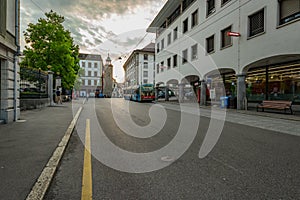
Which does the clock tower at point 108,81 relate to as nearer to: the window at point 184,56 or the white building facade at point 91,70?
the white building facade at point 91,70

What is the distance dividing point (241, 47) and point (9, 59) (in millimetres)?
15188

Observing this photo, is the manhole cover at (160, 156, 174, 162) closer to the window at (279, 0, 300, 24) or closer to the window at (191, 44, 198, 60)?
the window at (279, 0, 300, 24)

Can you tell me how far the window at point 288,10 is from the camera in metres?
12.0

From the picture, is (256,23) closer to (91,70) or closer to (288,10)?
(288,10)

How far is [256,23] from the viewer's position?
49.0ft

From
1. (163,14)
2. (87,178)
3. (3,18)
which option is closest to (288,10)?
(87,178)

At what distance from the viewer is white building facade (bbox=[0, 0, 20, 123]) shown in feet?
26.2

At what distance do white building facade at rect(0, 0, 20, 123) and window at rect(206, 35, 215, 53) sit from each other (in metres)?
16.4

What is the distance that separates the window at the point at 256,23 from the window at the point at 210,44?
187 inches

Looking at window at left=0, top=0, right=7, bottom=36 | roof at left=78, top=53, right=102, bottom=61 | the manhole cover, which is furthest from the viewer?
roof at left=78, top=53, right=102, bottom=61

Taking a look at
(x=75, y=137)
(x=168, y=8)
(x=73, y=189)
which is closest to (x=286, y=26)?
(x=75, y=137)

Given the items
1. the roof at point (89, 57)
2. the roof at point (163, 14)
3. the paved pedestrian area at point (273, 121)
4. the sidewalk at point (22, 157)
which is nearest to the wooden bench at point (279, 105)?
the paved pedestrian area at point (273, 121)

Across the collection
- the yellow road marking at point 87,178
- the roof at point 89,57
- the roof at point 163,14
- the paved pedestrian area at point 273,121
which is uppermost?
the roof at point 89,57

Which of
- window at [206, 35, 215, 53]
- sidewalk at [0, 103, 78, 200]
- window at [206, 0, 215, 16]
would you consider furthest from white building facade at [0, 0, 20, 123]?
window at [206, 0, 215, 16]
